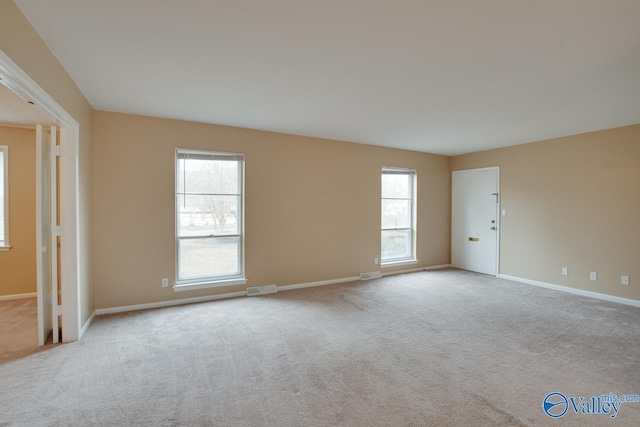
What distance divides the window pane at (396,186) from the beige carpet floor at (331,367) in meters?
2.50

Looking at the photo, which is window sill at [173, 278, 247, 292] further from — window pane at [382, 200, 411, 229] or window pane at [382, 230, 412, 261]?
window pane at [382, 200, 411, 229]

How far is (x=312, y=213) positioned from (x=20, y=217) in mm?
4176

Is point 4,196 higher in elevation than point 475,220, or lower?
higher

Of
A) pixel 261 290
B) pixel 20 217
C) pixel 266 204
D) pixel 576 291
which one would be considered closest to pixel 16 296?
pixel 20 217

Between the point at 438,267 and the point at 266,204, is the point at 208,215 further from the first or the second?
the point at 438,267

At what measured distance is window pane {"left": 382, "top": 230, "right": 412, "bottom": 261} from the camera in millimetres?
5680

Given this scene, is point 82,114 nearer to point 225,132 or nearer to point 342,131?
point 225,132

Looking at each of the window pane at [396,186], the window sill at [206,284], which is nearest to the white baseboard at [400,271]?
the window pane at [396,186]

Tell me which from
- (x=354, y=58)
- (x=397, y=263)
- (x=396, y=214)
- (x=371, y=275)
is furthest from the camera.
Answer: (x=396, y=214)

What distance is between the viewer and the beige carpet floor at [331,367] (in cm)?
184

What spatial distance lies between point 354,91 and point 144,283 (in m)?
3.45

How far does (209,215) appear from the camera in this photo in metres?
4.14

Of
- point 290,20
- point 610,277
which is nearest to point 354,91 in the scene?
point 290,20

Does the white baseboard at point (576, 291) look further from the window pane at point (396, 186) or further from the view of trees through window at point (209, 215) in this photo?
the view of trees through window at point (209, 215)
